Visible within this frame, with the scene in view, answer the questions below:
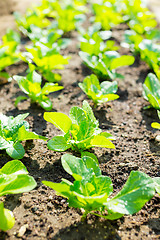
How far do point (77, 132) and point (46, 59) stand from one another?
103cm

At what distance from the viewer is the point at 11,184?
1.32 m

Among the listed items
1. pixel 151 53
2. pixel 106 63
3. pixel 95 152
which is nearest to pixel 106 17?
pixel 151 53

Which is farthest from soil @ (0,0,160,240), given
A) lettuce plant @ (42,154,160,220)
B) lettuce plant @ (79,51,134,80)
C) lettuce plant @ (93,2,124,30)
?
lettuce plant @ (93,2,124,30)

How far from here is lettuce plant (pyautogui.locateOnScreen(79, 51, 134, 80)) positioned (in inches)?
96.3

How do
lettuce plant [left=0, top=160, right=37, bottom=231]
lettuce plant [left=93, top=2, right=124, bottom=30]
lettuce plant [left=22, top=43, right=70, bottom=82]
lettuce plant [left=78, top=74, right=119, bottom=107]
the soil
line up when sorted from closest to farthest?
lettuce plant [left=0, top=160, right=37, bottom=231]
the soil
lettuce plant [left=78, top=74, right=119, bottom=107]
lettuce plant [left=22, top=43, right=70, bottom=82]
lettuce plant [left=93, top=2, right=124, bottom=30]

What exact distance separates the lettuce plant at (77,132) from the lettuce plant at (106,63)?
0.80 meters

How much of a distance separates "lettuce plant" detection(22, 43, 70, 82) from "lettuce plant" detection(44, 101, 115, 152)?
83 centimetres

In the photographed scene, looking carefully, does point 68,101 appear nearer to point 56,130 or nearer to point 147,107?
point 56,130

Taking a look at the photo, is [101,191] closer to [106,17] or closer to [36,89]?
[36,89]

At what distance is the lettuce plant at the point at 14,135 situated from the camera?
1.60 meters

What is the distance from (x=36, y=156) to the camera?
5.77ft

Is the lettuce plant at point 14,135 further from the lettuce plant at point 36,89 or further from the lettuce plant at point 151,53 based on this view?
the lettuce plant at point 151,53

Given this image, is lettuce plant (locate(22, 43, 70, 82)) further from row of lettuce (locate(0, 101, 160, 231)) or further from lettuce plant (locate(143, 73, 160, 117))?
row of lettuce (locate(0, 101, 160, 231))

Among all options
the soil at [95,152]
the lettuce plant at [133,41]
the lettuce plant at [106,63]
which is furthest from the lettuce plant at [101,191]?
the lettuce plant at [133,41]
